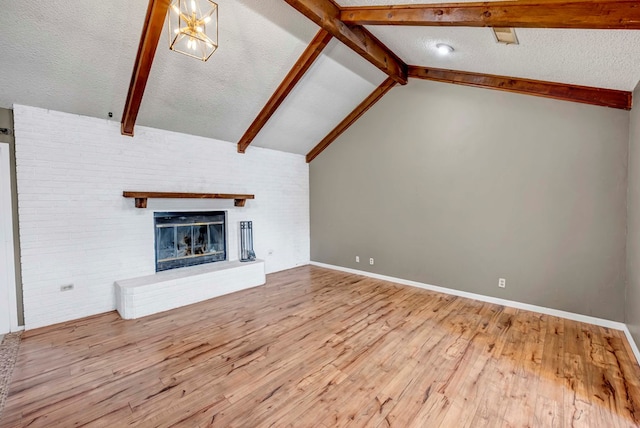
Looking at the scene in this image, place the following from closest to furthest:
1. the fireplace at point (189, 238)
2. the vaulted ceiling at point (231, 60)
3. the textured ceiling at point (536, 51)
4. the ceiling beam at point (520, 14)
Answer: the ceiling beam at point (520, 14) < the textured ceiling at point (536, 51) < the vaulted ceiling at point (231, 60) < the fireplace at point (189, 238)

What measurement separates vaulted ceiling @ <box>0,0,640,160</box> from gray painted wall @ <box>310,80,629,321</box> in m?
0.52

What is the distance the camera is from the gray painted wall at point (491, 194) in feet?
10.7

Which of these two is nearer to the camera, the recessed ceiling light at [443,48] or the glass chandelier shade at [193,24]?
the glass chandelier shade at [193,24]

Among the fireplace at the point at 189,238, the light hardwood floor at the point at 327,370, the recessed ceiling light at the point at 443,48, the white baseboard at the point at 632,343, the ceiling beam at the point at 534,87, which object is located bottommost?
the light hardwood floor at the point at 327,370

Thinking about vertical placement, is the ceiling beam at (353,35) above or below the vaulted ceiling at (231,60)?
above

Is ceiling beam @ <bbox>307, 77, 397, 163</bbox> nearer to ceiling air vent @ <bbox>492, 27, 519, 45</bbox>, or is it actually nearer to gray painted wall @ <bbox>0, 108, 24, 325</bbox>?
ceiling air vent @ <bbox>492, 27, 519, 45</bbox>

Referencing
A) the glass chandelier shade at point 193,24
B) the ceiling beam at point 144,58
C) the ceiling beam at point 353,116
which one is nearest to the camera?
the glass chandelier shade at point 193,24

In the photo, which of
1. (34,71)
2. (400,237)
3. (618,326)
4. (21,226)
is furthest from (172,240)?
(618,326)

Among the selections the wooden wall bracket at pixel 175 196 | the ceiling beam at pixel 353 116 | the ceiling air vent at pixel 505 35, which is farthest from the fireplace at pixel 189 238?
the ceiling air vent at pixel 505 35

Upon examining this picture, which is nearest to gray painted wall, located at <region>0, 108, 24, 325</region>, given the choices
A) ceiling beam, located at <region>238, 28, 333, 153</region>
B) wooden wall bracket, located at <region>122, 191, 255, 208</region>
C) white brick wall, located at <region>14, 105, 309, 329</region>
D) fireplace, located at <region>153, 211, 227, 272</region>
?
white brick wall, located at <region>14, 105, 309, 329</region>

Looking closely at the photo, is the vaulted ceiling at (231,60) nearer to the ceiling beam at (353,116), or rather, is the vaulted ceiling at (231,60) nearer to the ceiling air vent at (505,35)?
the ceiling air vent at (505,35)

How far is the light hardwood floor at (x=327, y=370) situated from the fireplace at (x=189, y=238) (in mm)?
981

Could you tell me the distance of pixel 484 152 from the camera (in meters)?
3.98

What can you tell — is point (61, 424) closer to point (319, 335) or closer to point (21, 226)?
point (319, 335)
